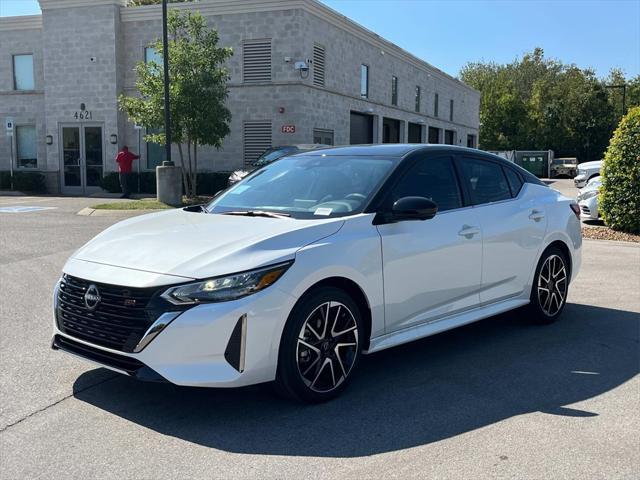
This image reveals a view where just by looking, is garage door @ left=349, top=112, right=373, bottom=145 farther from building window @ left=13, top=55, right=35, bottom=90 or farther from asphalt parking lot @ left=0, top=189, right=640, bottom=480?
asphalt parking lot @ left=0, top=189, right=640, bottom=480

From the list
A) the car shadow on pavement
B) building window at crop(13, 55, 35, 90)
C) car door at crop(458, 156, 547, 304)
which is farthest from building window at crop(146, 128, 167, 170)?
the car shadow on pavement

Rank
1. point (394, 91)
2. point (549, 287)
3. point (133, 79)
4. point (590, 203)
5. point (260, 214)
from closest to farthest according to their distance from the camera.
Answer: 1. point (260, 214)
2. point (549, 287)
3. point (590, 203)
4. point (133, 79)
5. point (394, 91)

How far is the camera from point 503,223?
18.6ft

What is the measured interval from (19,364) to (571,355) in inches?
176

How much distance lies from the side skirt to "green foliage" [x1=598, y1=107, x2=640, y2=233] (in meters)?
9.18

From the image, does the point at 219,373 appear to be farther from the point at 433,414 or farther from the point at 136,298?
the point at 433,414

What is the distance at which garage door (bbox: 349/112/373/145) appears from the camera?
2972 centimetres

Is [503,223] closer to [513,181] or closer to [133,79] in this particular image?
[513,181]

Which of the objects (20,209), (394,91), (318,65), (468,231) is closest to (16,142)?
(20,209)

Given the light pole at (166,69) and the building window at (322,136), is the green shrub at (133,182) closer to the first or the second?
the building window at (322,136)

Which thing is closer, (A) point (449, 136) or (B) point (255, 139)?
(B) point (255, 139)

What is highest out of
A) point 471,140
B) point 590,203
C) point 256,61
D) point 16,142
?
point 256,61

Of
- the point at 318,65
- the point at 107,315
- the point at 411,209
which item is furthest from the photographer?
the point at 318,65

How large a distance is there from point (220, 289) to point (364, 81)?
1085 inches
